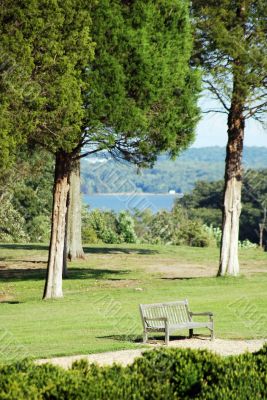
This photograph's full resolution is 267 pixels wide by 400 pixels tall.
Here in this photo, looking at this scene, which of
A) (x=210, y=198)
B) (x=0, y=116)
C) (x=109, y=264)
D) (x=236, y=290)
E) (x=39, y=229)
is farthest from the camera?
(x=210, y=198)

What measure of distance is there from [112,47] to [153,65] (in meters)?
1.15

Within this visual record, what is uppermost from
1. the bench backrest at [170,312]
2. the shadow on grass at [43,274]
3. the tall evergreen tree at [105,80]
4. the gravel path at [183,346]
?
the tall evergreen tree at [105,80]

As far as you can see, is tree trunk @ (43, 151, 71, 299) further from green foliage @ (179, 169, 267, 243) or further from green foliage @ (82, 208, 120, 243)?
green foliage @ (179, 169, 267, 243)

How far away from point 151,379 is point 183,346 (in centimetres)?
515

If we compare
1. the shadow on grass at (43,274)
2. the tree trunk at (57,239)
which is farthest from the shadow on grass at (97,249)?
the tree trunk at (57,239)

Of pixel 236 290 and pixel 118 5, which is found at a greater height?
pixel 118 5

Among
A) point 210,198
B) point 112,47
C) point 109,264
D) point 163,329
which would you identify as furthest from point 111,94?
point 210,198

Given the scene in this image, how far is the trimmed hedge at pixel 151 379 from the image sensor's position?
9180 mm

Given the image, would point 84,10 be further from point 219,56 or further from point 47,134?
point 219,56

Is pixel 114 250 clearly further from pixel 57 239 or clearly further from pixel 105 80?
pixel 105 80

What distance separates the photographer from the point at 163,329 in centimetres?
1549

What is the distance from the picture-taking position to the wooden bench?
15.5 metres

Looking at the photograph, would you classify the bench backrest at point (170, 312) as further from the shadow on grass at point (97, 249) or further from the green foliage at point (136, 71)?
the shadow on grass at point (97, 249)

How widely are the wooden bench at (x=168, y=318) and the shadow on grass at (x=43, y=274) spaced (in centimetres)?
1142
